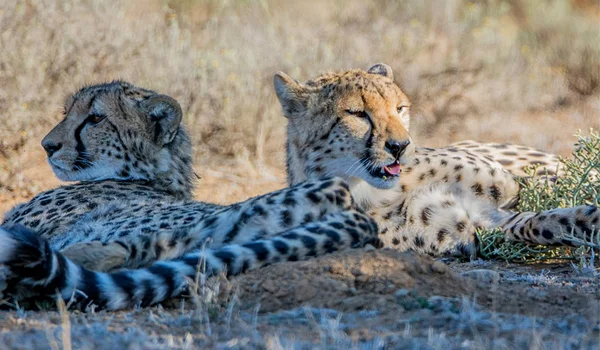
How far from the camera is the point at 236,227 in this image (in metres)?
3.54

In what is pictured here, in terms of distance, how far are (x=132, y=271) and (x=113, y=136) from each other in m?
1.76

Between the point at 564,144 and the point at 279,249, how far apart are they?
5.02m

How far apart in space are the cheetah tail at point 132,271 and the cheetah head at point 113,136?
158 cm

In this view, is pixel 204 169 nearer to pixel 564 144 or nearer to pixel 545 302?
pixel 564 144

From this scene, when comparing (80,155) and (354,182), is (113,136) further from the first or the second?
(354,182)

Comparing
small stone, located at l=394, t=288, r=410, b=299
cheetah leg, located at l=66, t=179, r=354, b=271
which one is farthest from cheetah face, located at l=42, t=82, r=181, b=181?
small stone, located at l=394, t=288, r=410, b=299

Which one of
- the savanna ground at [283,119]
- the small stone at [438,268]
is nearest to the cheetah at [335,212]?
the savanna ground at [283,119]

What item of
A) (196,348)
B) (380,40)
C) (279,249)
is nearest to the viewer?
(196,348)

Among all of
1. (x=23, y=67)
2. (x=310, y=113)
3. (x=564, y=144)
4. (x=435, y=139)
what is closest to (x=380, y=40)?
(x=435, y=139)

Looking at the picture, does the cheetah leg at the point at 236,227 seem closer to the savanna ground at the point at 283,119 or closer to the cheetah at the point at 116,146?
the savanna ground at the point at 283,119

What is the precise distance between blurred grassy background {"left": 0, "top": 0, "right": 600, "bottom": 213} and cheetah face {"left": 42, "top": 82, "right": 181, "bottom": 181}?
5.55ft

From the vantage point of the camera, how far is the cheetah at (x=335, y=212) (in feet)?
9.84

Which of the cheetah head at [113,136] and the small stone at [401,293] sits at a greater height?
the cheetah head at [113,136]

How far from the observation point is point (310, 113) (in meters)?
4.86
